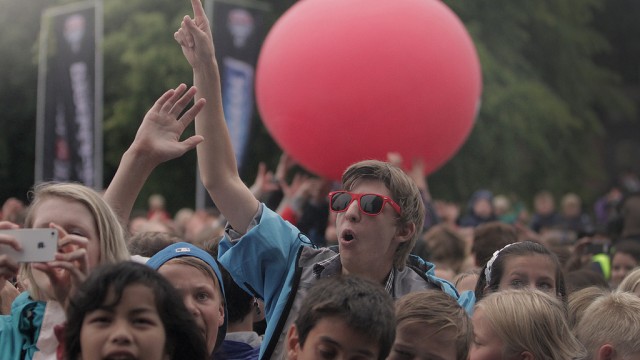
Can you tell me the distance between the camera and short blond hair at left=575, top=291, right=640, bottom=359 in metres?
4.36

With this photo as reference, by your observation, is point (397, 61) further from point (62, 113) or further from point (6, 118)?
point (6, 118)

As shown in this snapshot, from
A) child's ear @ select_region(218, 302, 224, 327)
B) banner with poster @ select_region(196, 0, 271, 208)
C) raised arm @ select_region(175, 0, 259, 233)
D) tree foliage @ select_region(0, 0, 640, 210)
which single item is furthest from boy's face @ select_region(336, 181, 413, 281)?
tree foliage @ select_region(0, 0, 640, 210)

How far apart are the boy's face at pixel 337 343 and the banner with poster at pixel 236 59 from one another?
375 inches

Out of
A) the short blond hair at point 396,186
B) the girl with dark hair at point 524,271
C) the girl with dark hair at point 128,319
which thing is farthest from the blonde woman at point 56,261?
the girl with dark hair at point 524,271

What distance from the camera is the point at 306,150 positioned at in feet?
24.5

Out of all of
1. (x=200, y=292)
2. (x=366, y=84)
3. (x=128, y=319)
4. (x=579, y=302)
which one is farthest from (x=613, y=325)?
(x=366, y=84)

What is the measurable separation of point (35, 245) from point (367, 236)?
141 centimetres

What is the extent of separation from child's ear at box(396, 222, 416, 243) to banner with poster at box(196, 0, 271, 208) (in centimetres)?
861

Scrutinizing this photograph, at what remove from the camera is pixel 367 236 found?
420 centimetres

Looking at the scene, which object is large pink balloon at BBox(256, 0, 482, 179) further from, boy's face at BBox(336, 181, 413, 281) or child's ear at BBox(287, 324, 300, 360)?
child's ear at BBox(287, 324, 300, 360)

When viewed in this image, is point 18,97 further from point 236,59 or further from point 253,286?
point 253,286

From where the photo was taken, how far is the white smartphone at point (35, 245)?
10.2 feet

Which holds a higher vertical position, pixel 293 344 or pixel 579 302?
pixel 293 344

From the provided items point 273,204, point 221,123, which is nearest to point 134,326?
point 221,123
